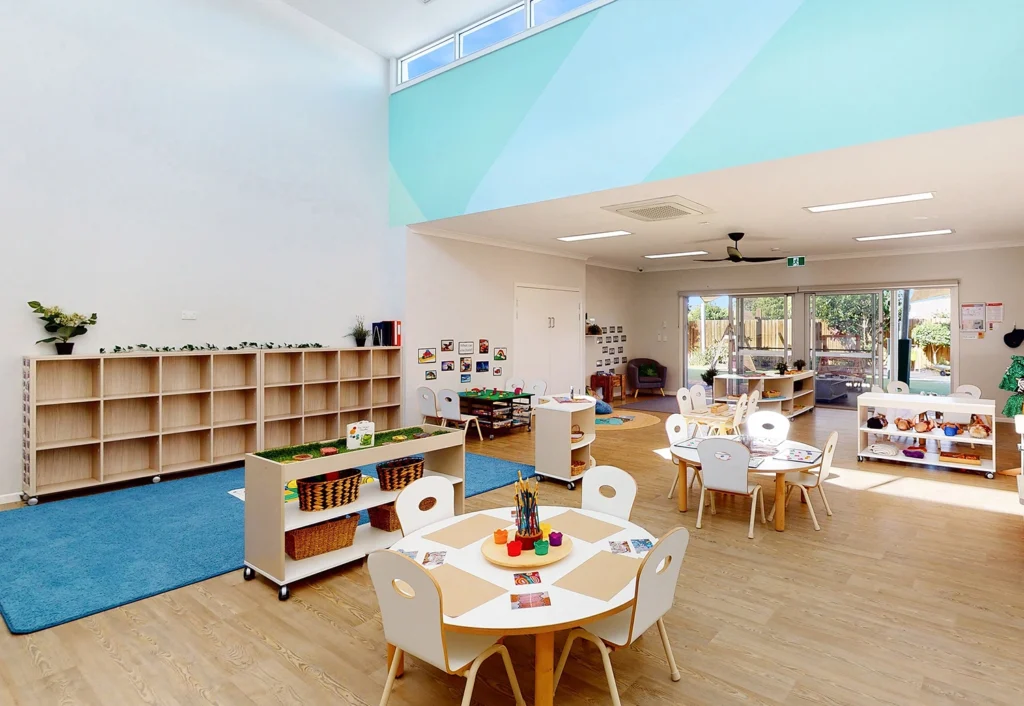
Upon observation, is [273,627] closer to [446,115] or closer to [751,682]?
[751,682]

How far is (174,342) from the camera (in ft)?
20.4

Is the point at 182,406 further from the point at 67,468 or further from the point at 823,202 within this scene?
the point at 823,202

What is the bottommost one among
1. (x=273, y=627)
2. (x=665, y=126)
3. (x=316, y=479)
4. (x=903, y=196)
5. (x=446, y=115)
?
(x=273, y=627)

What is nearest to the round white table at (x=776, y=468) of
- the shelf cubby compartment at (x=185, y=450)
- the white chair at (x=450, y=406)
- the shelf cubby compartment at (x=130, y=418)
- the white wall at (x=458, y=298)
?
the white chair at (x=450, y=406)

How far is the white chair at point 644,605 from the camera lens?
2.21 meters

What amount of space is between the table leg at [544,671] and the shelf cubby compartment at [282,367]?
5.32 m

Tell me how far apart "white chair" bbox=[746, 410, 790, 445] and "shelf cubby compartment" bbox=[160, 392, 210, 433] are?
5835mm

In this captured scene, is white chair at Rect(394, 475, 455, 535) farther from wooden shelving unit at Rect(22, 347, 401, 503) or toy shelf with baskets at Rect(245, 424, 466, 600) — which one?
wooden shelving unit at Rect(22, 347, 401, 503)

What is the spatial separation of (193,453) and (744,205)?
682 cm

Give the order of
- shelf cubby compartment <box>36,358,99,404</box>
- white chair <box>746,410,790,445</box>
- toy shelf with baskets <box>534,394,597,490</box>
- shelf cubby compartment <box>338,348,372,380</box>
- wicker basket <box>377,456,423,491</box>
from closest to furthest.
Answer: wicker basket <box>377,456,423,491</box>
shelf cubby compartment <box>36,358,99,404</box>
white chair <box>746,410,790,445</box>
toy shelf with baskets <box>534,394,597,490</box>
shelf cubby compartment <box>338,348,372,380</box>

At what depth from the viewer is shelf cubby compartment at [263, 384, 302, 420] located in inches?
270

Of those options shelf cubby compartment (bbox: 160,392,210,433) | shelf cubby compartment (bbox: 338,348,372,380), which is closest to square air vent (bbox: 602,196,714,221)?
shelf cubby compartment (bbox: 338,348,372,380)

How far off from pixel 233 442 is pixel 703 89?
6218 mm

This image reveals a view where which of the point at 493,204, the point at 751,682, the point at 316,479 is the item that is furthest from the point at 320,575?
the point at 493,204
